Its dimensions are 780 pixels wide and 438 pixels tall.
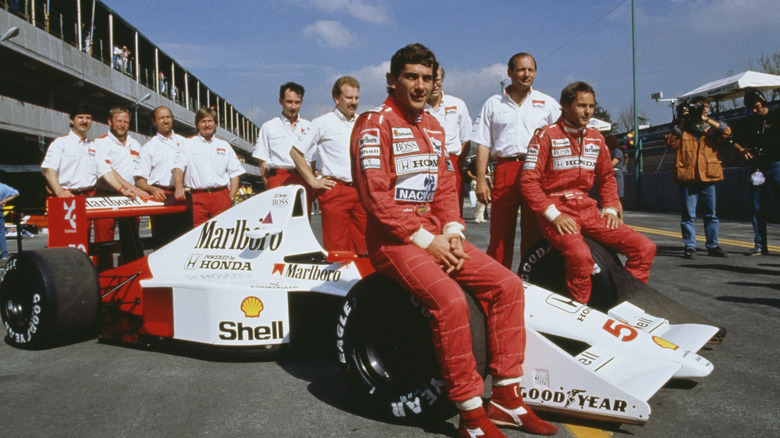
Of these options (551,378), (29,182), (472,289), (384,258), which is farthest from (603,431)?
(29,182)

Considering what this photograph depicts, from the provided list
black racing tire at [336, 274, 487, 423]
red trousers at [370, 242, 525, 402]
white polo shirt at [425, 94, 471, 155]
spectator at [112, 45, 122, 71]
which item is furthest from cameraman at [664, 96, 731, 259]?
spectator at [112, 45, 122, 71]

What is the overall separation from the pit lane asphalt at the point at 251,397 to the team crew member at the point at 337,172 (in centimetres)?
165

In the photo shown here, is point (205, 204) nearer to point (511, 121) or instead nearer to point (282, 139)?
point (282, 139)

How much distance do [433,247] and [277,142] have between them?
13.8 ft

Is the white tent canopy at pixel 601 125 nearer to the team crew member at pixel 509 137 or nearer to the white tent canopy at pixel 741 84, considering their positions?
the white tent canopy at pixel 741 84

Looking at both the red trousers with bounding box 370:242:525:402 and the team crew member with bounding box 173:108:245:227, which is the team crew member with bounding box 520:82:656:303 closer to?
the red trousers with bounding box 370:242:525:402

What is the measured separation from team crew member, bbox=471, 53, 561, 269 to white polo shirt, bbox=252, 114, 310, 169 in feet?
7.45

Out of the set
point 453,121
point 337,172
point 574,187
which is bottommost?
point 574,187

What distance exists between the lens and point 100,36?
3900 cm

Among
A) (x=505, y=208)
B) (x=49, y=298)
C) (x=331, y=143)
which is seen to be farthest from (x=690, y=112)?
(x=49, y=298)

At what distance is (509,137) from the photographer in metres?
5.16

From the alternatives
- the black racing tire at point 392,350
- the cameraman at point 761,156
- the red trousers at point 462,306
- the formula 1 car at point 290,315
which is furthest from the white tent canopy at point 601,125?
the black racing tire at point 392,350

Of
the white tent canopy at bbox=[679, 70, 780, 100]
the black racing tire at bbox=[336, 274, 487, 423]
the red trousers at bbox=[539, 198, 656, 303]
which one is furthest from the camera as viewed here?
the white tent canopy at bbox=[679, 70, 780, 100]

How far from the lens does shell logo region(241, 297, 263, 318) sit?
383 cm
